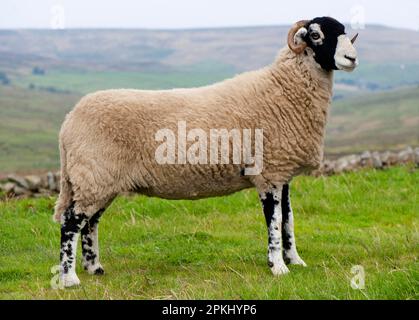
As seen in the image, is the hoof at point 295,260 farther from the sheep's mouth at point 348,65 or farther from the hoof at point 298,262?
the sheep's mouth at point 348,65

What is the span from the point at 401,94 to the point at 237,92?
180m

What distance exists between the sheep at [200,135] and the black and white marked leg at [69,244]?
1 cm

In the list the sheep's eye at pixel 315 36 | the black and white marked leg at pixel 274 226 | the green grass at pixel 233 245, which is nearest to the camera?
the green grass at pixel 233 245

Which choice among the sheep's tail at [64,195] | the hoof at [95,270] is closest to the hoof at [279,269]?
the hoof at [95,270]

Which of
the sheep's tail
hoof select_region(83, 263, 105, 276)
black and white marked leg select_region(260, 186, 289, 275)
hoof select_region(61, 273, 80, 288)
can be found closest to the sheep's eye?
black and white marked leg select_region(260, 186, 289, 275)

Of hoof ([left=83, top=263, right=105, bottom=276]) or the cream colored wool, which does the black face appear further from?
hoof ([left=83, top=263, right=105, bottom=276])

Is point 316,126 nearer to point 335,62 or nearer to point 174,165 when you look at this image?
point 335,62

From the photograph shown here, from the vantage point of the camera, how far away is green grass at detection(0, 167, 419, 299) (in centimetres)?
856

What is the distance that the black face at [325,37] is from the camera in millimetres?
9734

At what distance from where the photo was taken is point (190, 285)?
8.88 meters

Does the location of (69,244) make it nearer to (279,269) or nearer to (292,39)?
(279,269)

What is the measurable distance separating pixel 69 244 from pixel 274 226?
262 cm

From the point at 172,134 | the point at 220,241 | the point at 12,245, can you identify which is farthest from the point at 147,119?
the point at 12,245
